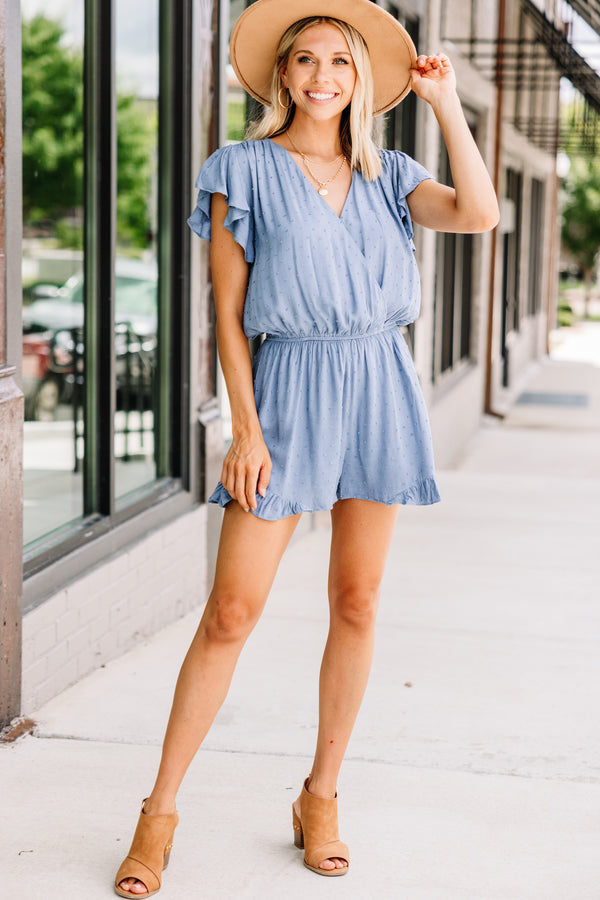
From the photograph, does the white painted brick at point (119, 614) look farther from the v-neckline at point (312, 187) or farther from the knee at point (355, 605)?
the v-neckline at point (312, 187)

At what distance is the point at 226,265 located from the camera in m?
2.69

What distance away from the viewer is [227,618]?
8.66ft

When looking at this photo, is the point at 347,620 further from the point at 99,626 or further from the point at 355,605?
the point at 99,626

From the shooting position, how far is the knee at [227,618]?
264 centimetres

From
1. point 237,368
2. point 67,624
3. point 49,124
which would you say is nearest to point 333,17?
point 237,368

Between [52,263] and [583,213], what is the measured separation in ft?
110

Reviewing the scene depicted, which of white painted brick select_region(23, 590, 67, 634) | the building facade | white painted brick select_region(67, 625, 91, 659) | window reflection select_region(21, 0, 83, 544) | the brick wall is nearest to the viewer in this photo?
the building facade

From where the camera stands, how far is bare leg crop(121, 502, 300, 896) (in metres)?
2.64

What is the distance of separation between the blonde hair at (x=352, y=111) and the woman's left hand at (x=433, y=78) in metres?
0.11

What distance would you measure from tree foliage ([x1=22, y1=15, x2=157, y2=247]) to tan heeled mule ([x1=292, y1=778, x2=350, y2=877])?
10712 millimetres

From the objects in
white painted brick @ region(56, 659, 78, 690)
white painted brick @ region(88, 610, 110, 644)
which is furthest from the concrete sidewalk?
white painted brick @ region(88, 610, 110, 644)

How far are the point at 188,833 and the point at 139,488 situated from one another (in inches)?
84.6

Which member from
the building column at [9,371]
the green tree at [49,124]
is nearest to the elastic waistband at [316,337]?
the building column at [9,371]

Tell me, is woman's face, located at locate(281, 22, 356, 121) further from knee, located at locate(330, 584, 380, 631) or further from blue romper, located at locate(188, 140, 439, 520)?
knee, located at locate(330, 584, 380, 631)
